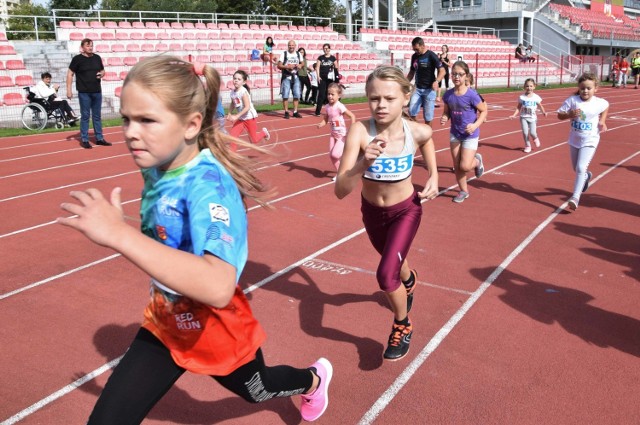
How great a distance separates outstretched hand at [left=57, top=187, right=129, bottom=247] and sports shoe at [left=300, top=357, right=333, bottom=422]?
176 cm

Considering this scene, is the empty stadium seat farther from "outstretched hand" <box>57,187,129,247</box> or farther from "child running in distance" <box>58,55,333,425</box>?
"outstretched hand" <box>57,187,129,247</box>

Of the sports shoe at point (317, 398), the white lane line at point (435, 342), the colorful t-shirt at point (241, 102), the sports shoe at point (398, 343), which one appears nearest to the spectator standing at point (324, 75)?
the colorful t-shirt at point (241, 102)

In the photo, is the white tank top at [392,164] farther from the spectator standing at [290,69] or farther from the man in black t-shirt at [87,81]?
the spectator standing at [290,69]

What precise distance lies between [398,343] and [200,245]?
94.8 inches

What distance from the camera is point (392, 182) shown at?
4094 mm

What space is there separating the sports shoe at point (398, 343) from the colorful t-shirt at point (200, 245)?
5.60ft

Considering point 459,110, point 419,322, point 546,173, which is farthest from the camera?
point 546,173

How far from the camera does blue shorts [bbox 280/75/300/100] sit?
18.3 meters

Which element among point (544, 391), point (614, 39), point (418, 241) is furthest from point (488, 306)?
point (614, 39)

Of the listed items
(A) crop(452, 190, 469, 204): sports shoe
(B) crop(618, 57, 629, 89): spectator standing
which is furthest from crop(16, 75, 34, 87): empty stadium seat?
(B) crop(618, 57, 629, 89): spectator standing

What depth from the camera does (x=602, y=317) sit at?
4.77 m

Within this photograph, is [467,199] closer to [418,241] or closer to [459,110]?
[459,110]

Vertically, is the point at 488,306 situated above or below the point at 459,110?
below

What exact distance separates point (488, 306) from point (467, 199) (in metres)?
3.80
